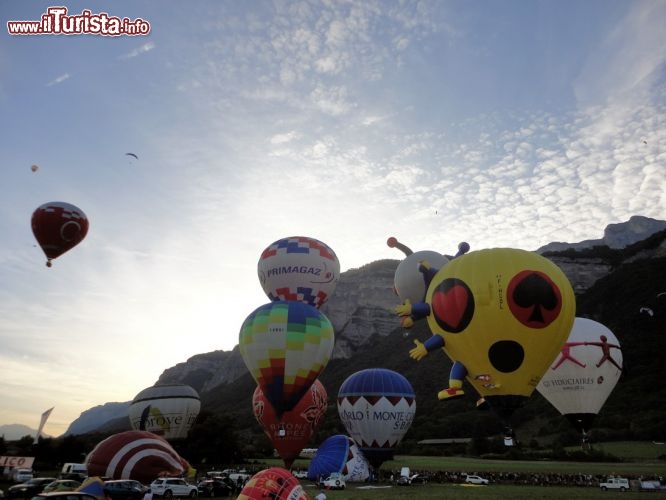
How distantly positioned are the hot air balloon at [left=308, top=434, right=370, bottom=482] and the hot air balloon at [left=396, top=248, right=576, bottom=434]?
12988mm

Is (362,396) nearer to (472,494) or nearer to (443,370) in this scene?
(472,494)

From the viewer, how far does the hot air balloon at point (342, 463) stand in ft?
81.1

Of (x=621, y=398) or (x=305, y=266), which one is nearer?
(x=305, y=266)

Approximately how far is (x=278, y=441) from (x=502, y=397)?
1296cm

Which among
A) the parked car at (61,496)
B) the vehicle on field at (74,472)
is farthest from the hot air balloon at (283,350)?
the parked car at (61,496)

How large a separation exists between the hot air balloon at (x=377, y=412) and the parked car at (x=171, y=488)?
10.1 meters

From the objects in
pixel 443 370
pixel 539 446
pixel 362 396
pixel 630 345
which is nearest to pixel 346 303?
pixel 443 370

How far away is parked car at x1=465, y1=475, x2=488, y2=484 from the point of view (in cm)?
2500

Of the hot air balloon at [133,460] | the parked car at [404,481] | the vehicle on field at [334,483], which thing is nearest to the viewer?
the hot air balloon at [133,460]

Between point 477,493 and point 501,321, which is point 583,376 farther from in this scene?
point 501,321

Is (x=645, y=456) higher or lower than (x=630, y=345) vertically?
lower

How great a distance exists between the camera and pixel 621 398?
50281 millimetres

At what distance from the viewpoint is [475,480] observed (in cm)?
2514

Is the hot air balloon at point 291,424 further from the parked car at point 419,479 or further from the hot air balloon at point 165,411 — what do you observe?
the hot air balloon at point 165,411
